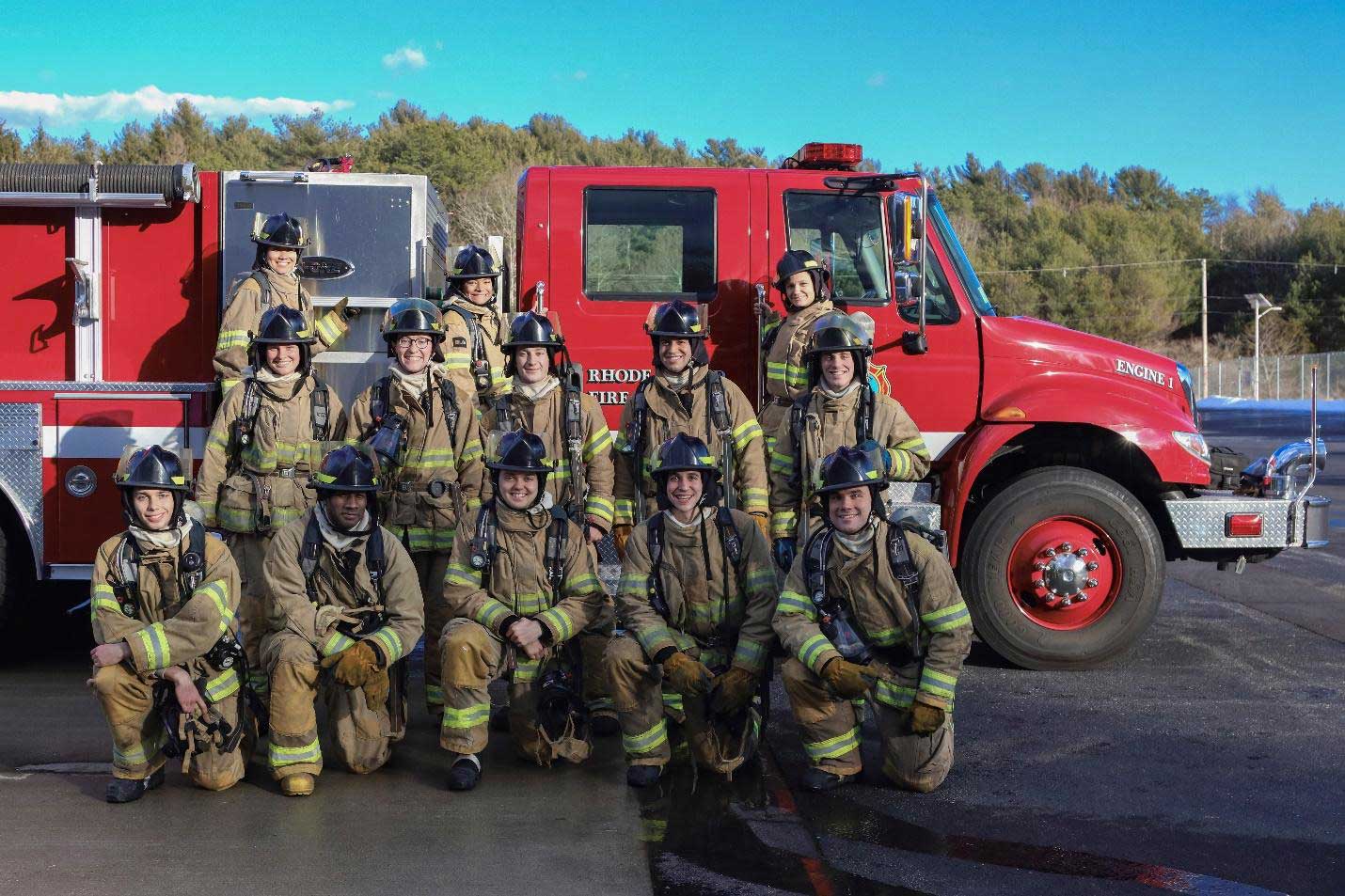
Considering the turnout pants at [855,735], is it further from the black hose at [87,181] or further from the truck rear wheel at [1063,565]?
the black hose at [87,181]

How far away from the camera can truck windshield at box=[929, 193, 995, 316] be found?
6.88 metres

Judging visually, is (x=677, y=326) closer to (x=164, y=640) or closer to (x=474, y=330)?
(x=474, y=330)

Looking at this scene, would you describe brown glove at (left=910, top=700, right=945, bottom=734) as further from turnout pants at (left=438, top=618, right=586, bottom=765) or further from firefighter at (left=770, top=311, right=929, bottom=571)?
turnout pants at (left=438, top=618, right=586, bottom=765)

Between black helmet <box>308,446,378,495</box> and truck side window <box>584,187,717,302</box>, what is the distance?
189cm

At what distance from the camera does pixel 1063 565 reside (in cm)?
672

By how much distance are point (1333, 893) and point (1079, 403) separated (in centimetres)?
317

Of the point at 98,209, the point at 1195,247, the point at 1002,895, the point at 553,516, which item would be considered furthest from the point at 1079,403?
the point at 1195,247

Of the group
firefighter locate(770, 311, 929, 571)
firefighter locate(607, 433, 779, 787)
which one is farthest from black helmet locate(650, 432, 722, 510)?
firefighter locate(770, 311, 929, 571)

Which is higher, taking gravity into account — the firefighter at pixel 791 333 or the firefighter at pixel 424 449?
the firefighter at pixel 791 333

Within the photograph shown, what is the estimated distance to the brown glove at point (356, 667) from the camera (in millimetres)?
4965

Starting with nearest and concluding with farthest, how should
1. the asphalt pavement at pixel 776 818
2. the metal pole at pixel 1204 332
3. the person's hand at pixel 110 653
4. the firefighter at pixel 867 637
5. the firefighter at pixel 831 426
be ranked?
the asphalt pavement at pixel 776 818, the person's hand at pixel 110 653, the firefighter at pixel 867 637, the firefighter at pixel 831 426, the metal pole at pixel 1204 332

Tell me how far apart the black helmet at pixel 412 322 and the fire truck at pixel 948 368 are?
77 centimetres

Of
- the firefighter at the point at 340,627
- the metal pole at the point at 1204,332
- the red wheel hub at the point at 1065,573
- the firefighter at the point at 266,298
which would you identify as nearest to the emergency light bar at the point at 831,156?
the red wheel hub at the point at 1065,573

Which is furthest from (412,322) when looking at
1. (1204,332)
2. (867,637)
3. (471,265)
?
(1204,332)
